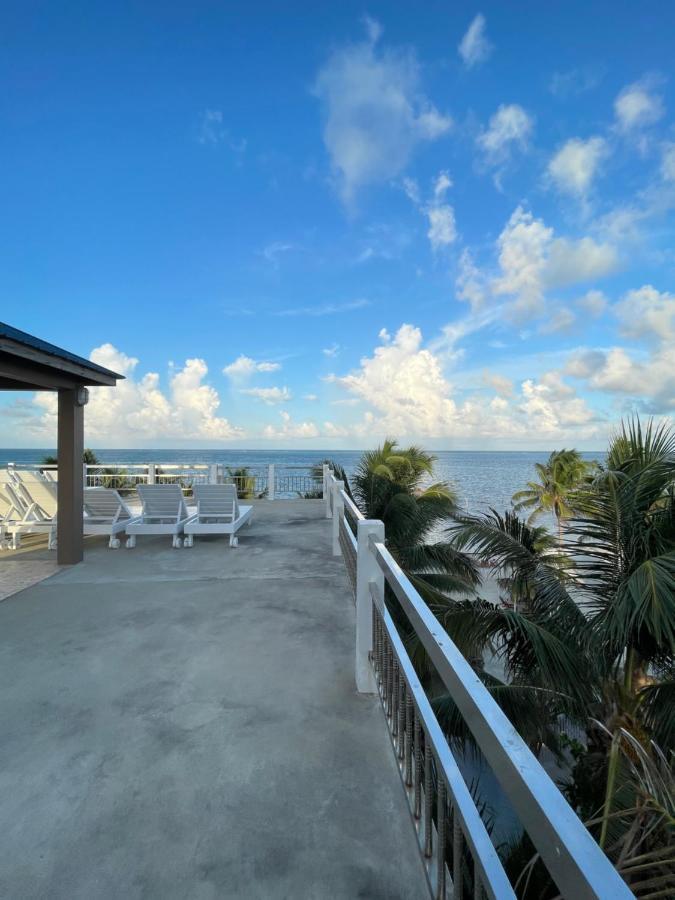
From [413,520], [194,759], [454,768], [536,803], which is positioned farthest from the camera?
[413,520]

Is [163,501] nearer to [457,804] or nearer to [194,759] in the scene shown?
[194,759]

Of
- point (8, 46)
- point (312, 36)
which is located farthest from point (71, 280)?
point (312, 36)

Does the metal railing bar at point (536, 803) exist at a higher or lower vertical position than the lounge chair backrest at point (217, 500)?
higher

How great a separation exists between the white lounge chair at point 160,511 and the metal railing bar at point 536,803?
6.51 m

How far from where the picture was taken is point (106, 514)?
7.45 meters

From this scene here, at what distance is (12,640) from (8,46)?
10.7m

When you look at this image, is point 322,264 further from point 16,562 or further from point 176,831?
point 176,831

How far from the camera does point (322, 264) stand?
21.6 meters

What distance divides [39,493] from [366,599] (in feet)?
23.2

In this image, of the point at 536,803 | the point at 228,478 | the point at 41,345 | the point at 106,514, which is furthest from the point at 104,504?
the point at 536,803

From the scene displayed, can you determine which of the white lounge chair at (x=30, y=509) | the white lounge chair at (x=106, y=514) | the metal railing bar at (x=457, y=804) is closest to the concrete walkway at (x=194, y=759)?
the metal railing bar at (x=457, y=804)

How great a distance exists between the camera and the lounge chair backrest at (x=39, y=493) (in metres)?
7.58

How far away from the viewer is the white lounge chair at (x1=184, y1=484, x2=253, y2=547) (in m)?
7.01

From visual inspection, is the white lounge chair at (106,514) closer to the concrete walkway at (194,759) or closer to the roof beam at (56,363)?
the roof beam at (56,363)
